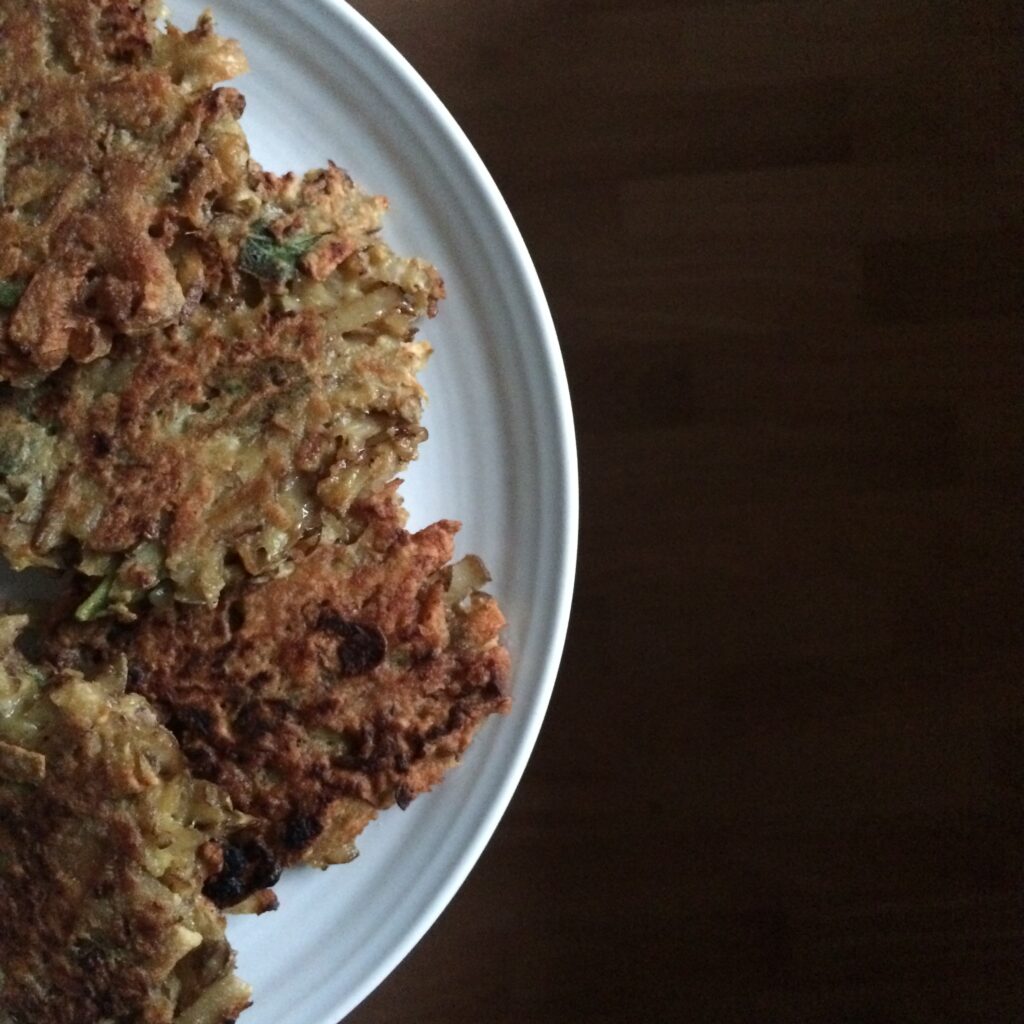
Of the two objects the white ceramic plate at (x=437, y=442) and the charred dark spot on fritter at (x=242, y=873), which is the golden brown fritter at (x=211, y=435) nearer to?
the white ceramic plate at (x=437, y=442)

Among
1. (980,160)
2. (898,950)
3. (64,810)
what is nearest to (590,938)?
(898,950)

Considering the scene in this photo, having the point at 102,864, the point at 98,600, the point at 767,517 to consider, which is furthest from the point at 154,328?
the point at 767,517

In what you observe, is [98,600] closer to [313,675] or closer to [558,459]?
[313,675]

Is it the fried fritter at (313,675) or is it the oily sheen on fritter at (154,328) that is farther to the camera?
the fried fritter at (313,675)

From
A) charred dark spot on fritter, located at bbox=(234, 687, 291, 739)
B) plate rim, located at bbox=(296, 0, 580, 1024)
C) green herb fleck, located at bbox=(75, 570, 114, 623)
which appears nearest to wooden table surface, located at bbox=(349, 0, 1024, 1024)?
plate rim, located at bbox=(296, 0, 580, 1024)

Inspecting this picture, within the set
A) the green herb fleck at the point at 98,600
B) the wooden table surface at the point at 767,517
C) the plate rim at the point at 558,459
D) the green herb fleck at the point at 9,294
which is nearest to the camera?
the green herb fleck at the point at 9,294

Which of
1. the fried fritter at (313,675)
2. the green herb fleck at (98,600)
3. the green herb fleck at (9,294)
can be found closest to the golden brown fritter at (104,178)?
the green herb fleck at (9,294)

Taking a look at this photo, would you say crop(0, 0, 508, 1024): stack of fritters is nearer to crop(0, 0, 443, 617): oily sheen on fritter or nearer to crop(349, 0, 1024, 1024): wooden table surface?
crop(0, 0, 443, 617): oily sheen on fritter
